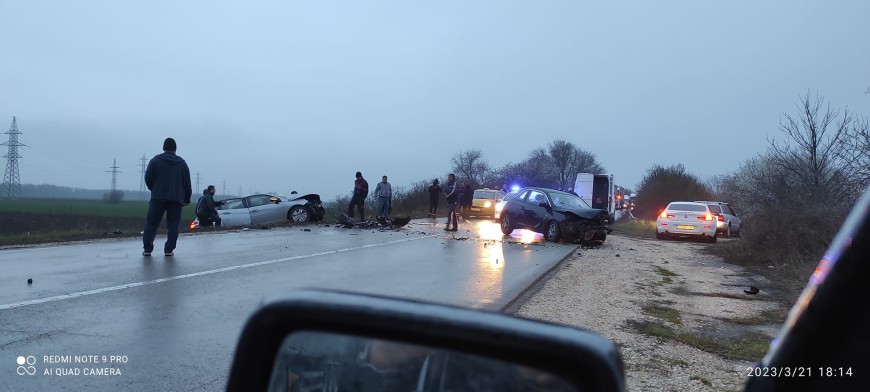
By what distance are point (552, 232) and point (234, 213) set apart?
1190 centimetres

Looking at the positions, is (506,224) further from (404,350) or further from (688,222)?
(404,350)

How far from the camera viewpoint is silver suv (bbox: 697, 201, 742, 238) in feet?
86.6

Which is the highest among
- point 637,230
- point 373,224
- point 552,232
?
point 552,232

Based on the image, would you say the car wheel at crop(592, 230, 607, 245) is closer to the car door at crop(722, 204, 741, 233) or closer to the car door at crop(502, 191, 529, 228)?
the car door at crop(502, 191, 529, 228)

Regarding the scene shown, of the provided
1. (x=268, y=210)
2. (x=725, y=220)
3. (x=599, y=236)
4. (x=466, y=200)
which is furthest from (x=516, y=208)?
(x=725, y=220)

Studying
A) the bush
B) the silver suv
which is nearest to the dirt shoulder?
the silver suv

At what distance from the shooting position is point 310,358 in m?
1.46

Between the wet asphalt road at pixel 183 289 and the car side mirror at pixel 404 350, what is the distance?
5.2 inches

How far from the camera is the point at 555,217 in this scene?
18109 millimetres

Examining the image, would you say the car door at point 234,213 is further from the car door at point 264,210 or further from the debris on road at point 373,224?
the debris on road at point 373,224

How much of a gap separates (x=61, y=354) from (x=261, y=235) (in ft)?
40.2

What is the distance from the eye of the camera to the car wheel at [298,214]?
23991mm

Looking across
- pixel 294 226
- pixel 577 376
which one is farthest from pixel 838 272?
pixel 294 226

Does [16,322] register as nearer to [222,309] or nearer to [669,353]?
[222,309]
